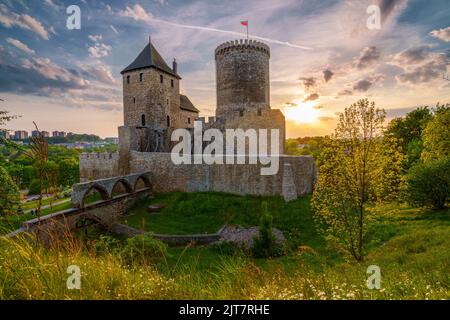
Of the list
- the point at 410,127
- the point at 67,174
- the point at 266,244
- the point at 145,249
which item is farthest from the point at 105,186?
the point at 410,127

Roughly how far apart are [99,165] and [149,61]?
12790 mm

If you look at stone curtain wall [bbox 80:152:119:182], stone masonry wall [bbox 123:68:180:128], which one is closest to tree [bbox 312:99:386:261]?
stone curtain wall [bbox 80:152:119:182]

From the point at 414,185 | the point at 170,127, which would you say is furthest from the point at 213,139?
the point at 414,185

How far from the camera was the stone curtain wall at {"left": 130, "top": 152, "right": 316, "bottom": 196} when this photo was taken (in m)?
18.6

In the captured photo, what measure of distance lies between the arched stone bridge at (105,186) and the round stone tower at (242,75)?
1135cm

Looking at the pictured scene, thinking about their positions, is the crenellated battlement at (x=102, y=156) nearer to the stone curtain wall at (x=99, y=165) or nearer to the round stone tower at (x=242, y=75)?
the stone curtain wall at (x=99, y=165)

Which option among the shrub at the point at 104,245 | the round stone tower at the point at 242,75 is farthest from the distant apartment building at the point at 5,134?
the round stone tower at the point at 242,75

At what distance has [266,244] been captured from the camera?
13.0 meters

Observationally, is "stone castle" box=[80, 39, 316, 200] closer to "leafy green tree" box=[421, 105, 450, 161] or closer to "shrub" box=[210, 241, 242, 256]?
"shrub" box=[210, 241, 242, 256]

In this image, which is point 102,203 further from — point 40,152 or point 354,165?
point 354,165

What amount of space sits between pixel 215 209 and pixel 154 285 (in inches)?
584

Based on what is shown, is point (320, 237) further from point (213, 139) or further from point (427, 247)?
point (213, 139)
